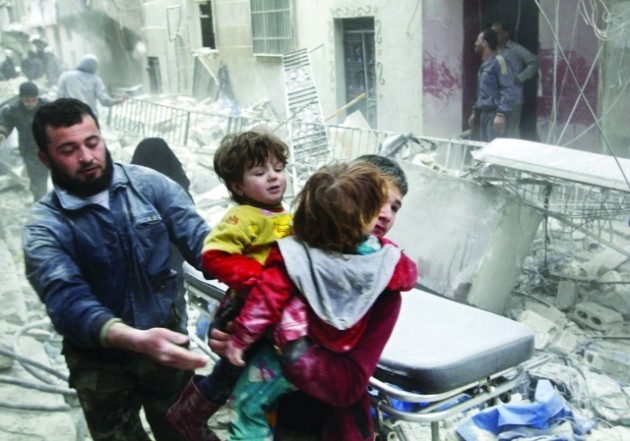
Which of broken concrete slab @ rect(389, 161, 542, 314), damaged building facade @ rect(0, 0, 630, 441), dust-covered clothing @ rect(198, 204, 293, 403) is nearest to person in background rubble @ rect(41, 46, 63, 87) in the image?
damaged building facade @ rect(0, 0, 630, 441)

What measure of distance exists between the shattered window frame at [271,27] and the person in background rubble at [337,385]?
35.2 ft

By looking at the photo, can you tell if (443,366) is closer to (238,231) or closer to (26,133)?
(238,231)

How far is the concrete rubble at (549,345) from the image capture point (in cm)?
377

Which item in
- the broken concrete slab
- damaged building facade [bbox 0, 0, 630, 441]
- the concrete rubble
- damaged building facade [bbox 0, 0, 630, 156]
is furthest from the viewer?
damaged building facade [bbox 0, 0, 630, 156]

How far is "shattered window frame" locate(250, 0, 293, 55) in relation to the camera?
486 inches

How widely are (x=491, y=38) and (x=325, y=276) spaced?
6.35 meters

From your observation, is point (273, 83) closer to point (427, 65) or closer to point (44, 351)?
point (427, 65)

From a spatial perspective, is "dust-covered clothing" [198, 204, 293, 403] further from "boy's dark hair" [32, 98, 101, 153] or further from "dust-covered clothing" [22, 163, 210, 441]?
"boy's dark hair" [32, 98, 101, 153]

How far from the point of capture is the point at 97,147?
7.55ft

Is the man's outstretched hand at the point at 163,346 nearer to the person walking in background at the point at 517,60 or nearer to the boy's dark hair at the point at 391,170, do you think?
the boy's dark hair at the point at 391,170

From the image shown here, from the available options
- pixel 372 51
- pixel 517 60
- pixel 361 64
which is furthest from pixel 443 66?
pixel 517 60

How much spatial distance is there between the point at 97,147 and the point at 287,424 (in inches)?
43.9

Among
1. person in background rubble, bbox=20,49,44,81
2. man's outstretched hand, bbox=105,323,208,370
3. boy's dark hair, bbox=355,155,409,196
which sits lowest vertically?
man's outstretched hand, bbox=105,323,208,370

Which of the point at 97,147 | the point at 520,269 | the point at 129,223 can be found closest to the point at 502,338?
the point at 129,223
